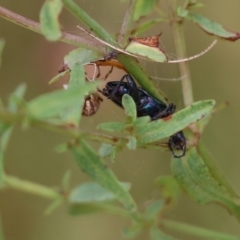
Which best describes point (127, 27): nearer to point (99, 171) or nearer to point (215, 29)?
point (215, 29)

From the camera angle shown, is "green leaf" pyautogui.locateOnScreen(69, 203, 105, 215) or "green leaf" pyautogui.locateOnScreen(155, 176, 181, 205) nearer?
"green leaf" pyautogui.locateOnScreen(69, 203, 105, 215)

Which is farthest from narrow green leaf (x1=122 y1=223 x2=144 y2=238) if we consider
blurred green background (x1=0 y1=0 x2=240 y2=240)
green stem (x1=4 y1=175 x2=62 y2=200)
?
blurred green background (x1=0 y1=0 x2=240 y2=240)

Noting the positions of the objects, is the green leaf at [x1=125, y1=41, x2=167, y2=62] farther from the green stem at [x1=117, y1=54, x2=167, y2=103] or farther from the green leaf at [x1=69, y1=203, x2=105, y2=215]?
the green leaf at [x1=69, y1=203, x2=105, y2=215]

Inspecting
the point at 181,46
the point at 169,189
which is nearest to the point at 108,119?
the point at 169,189

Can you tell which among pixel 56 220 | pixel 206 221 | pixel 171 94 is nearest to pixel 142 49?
pixel 171 94

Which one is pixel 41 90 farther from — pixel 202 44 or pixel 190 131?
pixel 190 131

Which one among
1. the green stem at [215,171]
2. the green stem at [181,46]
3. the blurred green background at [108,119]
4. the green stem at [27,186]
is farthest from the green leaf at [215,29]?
the blurred green background at [108,119]
